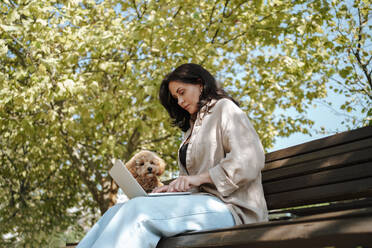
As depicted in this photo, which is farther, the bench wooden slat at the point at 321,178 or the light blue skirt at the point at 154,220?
the bench wooden slat at the point at 321,178

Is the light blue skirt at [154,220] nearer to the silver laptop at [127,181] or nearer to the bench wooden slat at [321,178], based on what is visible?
the silver laptop at [127,181]

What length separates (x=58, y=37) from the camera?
18.5 feet

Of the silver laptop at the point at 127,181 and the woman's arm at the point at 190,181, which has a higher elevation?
the silver laptop at the point at 127,181

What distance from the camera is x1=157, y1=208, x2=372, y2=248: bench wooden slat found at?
1166 mm

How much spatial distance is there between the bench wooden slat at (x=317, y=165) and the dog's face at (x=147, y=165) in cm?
202

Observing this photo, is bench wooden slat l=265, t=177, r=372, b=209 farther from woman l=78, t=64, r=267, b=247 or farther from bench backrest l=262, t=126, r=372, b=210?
woman l=78, t=64, r=267, b=247

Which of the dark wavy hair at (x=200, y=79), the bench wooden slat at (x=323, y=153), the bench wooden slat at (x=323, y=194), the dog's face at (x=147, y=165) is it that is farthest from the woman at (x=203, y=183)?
the dog's face at (x=147, y=165)

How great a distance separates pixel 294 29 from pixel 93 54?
3.33m

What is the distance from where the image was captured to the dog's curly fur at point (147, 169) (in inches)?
187

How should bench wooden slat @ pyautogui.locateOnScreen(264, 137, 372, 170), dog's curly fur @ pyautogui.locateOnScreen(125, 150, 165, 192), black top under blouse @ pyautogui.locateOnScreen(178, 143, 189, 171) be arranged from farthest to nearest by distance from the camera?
dog's curly fur @ pyautogui.locateOnScreen(125, 150, 165, 192) → black top under blouse @ pyautogui.locateOnScreen(178, 143, 189, 171) → bench wooden slat @ pyautogui.locateOnScreen(264, 137, 372, 170)

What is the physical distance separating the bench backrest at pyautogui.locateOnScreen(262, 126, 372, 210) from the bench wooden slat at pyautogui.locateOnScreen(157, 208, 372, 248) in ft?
3.40

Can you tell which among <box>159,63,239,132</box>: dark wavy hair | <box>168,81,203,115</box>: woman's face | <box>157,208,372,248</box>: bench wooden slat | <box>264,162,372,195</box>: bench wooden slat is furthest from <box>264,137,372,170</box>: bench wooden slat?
<box>157,208,372,248</box>: bench wooden slat

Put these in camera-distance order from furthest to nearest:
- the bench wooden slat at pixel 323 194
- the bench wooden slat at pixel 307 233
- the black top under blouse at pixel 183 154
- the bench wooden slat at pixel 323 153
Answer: the black top under blouse at pixel 183 154 → the bench wooden slat at pixel 323 153 → the bench wooden slat at pixel 323 194 → the bench wooden slat at pixel 307 233

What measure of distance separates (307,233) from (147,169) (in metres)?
3.55
